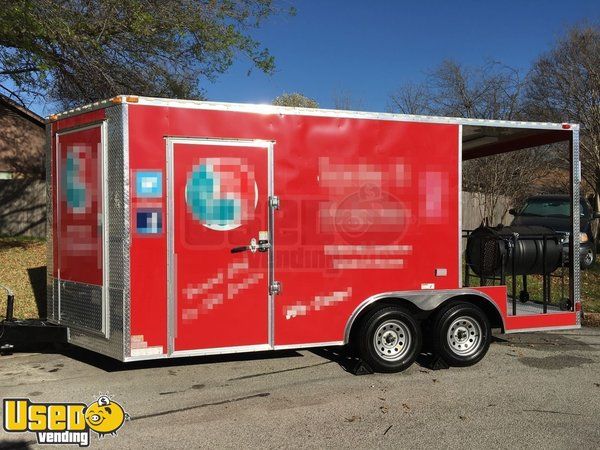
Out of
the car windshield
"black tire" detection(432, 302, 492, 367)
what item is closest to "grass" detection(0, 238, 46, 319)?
"black tire" detection(432, 302, 492, 367)

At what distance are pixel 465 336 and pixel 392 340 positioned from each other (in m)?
0.93

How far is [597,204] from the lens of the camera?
1989 centimetres

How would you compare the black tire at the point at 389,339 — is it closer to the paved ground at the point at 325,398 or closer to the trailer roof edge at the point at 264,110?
the paved ground at the point at 325,398

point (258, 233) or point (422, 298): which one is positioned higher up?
point (258, 233)

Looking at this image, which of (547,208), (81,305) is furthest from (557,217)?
(81,305)

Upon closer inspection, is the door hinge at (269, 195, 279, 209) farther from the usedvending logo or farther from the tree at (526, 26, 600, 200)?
the tree at (526, 26, 600, 200)

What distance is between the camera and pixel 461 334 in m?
6.25

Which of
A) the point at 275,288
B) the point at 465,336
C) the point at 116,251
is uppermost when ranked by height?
the point at 116,251

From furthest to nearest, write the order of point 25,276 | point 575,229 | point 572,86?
point 572,86 → point 25,276 → point 575,229

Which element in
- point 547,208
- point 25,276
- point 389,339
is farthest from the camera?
point 547,208

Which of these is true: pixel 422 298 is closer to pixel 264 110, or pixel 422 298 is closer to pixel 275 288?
pixel 275 288

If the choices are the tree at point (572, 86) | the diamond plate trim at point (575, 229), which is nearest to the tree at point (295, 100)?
the tree at point (572, 86)

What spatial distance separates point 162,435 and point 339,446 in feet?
4.58

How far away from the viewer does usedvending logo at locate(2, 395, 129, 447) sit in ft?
14.0
